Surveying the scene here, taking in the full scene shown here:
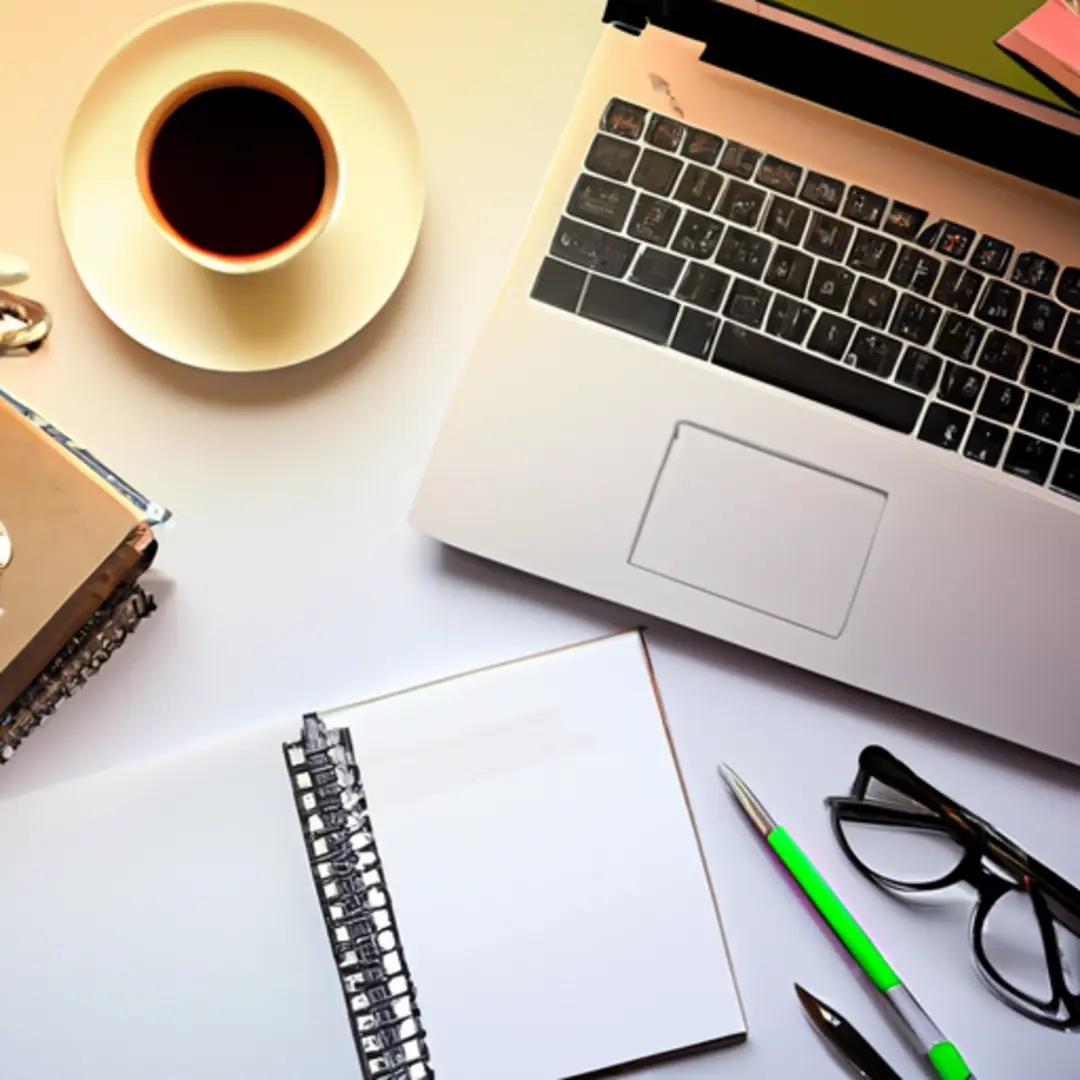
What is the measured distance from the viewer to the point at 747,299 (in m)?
0.56

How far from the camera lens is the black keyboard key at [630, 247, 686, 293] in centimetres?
55

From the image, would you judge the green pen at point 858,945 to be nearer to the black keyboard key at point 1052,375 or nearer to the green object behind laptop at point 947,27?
the black keyboard key at point 1052,375

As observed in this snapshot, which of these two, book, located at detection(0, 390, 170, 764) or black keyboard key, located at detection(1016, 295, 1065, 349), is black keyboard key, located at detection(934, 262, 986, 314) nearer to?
black keyboard key, located at detection(1016, 295, 1065, 349)

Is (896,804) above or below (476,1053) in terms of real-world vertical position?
above

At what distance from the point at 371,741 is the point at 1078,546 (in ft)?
1.24

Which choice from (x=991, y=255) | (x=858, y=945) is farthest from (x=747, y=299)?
(x=858, y=945)

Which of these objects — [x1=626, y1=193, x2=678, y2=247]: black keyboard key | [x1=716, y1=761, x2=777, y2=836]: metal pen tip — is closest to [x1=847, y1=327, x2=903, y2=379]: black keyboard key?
[x1=626, y1=193, x2=678, y2=247]: black keyboard key

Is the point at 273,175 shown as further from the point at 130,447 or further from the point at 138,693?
the point at 138,693

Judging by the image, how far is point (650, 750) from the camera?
61 centimetres

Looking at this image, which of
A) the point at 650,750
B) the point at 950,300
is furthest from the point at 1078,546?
the point at 650,750

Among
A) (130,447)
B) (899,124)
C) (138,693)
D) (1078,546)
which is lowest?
(138,693)

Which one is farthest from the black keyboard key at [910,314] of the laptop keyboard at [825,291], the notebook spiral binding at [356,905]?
the notebook spiral binding at [356,905]

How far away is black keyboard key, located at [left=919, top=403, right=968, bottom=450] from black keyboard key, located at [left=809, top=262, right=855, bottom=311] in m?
0.07

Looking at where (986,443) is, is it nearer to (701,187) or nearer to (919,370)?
(919,370)
